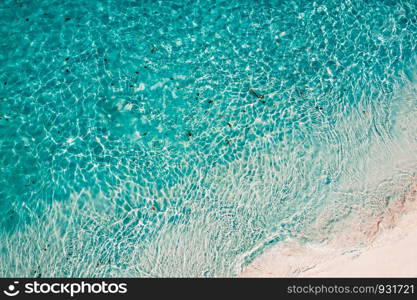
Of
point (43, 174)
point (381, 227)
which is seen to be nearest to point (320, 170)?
point (381, 227)

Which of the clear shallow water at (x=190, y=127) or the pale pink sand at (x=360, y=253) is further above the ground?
the clear shallow water at (x=190, y=127)

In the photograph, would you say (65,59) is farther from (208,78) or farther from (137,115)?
(208,78)

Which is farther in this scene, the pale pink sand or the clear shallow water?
the clear shallow water

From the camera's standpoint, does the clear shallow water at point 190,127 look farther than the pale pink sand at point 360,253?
Yes

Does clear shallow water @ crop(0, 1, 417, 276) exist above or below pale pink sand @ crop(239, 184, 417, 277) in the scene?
above
